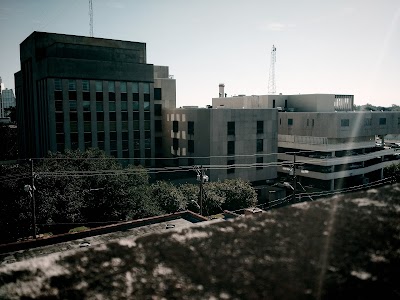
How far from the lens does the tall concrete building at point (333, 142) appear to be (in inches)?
2306

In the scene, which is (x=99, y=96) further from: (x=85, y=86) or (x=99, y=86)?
(x=85, y=86)

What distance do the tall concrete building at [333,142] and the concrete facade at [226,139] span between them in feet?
14.4

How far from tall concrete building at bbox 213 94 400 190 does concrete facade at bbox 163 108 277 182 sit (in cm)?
438

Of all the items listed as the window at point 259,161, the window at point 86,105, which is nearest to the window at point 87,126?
the window at point 86,105

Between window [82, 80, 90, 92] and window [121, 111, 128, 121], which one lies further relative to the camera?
window [121, 111, 128, 121]

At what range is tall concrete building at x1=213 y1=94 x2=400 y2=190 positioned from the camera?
5856 cm

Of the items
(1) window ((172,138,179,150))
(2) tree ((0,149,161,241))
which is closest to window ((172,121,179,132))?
(1) window ((172,138,179,150))

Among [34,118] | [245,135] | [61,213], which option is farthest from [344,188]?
[34,118]

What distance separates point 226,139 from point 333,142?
20.8m

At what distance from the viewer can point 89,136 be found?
51.9 metres

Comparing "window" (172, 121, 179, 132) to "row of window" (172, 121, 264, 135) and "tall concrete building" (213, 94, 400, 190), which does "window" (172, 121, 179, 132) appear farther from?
"tall concrete building" (213, 94, 400, 190)

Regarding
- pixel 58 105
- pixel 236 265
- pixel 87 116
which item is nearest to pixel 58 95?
pixel 58 105

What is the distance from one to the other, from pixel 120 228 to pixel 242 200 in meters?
19.2

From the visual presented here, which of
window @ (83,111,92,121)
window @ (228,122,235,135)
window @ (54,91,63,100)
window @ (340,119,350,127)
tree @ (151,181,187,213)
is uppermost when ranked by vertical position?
window @ (54,91,63,100)
